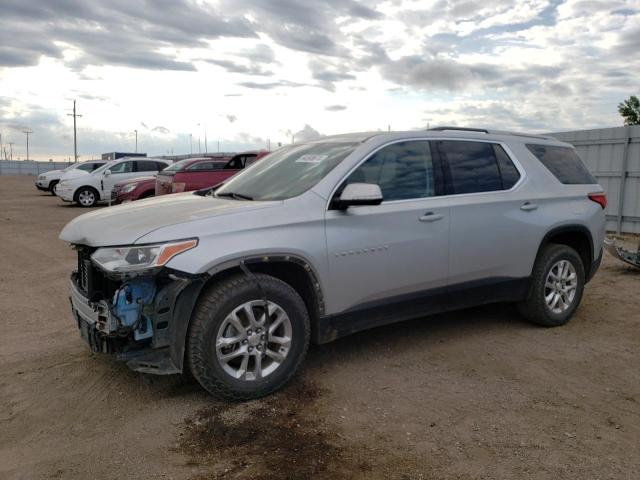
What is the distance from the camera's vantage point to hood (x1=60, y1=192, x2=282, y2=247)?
11.5 feet

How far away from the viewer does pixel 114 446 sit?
10.4 feet

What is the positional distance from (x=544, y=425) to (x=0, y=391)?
12.0ft

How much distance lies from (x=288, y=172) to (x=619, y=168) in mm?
10430

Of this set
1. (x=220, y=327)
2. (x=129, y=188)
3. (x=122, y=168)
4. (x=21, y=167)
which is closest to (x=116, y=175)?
(x=122, y=168)

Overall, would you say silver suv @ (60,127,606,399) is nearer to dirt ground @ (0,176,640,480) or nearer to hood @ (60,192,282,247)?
hood @ (60,192,282,247)

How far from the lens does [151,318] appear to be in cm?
344

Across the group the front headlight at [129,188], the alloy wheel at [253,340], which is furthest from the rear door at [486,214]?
the front headlight at [129,188]

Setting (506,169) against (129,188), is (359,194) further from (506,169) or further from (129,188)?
(129,188)

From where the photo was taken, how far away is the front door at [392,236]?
157 inches

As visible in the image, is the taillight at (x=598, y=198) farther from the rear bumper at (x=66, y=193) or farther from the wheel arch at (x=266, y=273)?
the rear bumper at (x=66, y=193)

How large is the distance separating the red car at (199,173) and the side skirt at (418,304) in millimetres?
8508

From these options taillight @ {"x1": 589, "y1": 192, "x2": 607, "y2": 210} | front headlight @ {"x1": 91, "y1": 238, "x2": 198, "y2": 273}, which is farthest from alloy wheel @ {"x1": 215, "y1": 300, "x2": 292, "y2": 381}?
taillight @ {"x1": 589, "y1": 192, "x2": 607, "y2": 210}

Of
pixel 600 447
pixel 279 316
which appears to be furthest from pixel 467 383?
pixel 279 316

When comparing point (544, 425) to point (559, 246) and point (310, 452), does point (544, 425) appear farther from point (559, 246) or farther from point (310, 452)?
point (559, 246)
